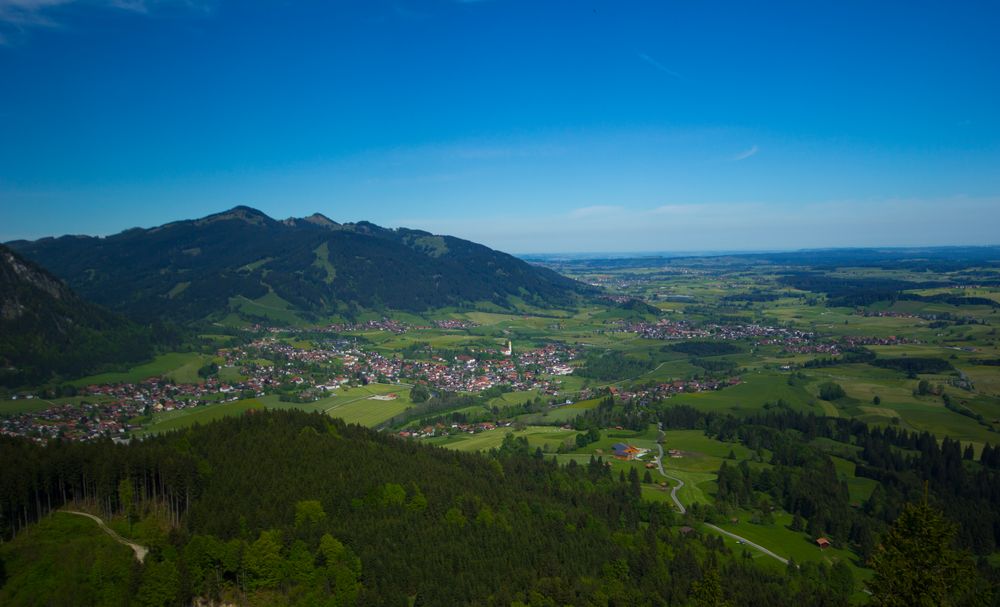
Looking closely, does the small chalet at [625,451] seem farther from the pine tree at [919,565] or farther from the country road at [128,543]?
the country road at [128,543]

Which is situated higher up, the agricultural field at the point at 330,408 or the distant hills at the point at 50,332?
the distant hills at the point at 50,332

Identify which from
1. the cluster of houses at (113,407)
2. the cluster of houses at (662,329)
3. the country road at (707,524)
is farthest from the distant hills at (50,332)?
the cluster of houses at (662,329)

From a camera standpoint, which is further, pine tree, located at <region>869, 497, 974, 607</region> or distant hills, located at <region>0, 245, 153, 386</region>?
distant hills, located at <region>0, 245, 153, 386</region>

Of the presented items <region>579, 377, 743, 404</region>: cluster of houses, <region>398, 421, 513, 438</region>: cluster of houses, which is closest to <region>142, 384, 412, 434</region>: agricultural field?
<region>398, 421, 513, 438</region>: cluster of houses

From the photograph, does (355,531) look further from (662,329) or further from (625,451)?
(662,329)

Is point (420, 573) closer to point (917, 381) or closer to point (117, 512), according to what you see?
point (117, 512)

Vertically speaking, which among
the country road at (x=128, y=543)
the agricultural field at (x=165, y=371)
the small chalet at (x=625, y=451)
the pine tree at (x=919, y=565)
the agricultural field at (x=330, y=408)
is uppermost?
the pine tree at (x=919, y=565)

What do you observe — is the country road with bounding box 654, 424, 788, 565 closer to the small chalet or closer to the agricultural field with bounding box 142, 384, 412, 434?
the small chalet

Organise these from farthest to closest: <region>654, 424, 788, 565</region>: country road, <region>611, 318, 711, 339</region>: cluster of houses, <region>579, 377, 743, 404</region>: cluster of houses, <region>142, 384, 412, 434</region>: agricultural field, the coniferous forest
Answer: <region>611, 318, 711, 339</region>: cluster of houses → <region>579, 377, 743, 404</region>: cluster of houses → <region>142, 384, 412, 434</region>: agricultural field → <region>654, 424, 788, 565</region>: country road → the coniferous forest
